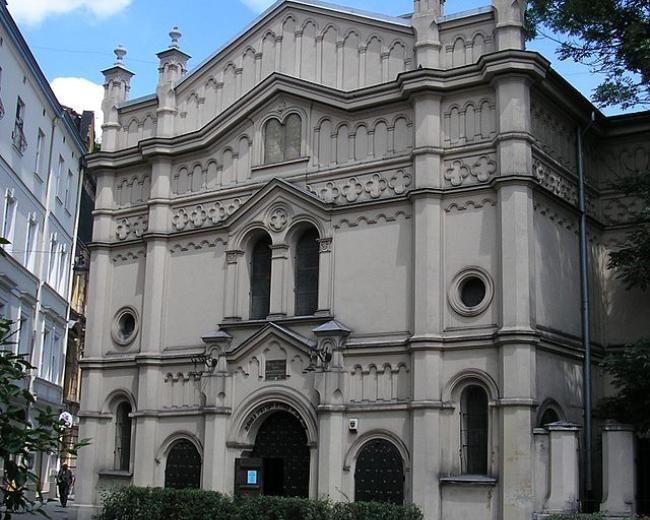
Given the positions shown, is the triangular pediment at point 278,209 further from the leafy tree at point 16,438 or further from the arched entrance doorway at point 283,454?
the leafy tree at point 16,438

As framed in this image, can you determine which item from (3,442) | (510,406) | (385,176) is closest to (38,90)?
(385,176)

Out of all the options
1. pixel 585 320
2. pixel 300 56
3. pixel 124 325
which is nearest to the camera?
pixel 585 320

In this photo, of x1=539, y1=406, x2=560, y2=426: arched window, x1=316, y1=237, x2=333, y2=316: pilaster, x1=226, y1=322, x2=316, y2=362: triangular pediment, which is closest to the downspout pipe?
x1=539, y1=406, x2=560, y2=426: arched window

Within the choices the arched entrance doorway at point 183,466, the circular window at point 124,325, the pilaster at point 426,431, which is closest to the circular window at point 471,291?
the pilaster at point 426,431

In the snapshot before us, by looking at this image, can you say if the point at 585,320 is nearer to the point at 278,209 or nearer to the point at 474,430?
the point at 474,430

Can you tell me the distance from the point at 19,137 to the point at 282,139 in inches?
441

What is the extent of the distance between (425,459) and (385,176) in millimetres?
7118

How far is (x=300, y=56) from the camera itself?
26516mm

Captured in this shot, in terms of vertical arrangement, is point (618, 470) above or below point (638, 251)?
below

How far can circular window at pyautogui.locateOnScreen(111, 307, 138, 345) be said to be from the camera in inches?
1118

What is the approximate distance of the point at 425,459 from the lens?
21719 millimetres

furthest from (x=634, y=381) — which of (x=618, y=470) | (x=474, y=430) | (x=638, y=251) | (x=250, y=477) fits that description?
(x=250, y=477)

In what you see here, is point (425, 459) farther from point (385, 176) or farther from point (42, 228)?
point (42, 228)

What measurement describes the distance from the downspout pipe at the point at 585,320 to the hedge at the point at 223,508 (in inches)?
161
